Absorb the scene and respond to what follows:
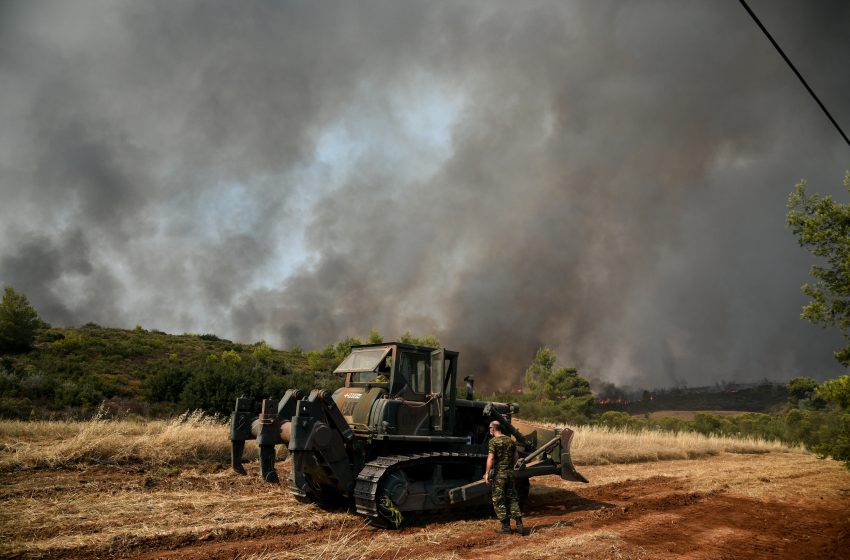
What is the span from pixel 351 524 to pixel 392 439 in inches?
58.4

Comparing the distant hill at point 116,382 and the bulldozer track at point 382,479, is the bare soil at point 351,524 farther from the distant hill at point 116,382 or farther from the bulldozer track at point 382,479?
the distant hill at point 116,382

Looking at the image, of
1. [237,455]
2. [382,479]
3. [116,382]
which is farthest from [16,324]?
[382,479]

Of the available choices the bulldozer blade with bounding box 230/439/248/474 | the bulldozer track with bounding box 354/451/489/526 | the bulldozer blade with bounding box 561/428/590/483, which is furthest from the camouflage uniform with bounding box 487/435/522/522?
the bulldozer blade with bounding box 230/439/248/474

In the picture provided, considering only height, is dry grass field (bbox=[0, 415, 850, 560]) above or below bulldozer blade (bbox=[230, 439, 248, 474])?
below

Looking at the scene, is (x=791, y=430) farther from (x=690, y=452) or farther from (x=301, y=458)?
(x=301, y=458)

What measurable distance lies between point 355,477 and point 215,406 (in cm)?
1440

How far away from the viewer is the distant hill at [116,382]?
20.2 metres

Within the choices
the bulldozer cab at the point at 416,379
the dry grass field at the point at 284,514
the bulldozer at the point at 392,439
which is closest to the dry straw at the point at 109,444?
the dry grass field at the point at 284,514

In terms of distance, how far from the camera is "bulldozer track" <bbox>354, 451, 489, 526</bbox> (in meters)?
7.70

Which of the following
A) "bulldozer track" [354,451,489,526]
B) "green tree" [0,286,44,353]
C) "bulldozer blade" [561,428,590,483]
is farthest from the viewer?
"green tree" [0,286,44,353]

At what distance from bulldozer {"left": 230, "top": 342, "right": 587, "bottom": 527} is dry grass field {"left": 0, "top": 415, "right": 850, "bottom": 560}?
1.57ft

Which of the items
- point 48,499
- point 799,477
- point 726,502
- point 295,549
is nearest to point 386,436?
point 295,549

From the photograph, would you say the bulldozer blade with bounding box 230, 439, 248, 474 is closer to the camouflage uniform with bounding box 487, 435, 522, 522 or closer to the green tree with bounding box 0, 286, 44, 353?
the camouflage uniform with bounding box 487, 435, 522, 522

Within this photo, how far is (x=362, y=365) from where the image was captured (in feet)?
33.5
